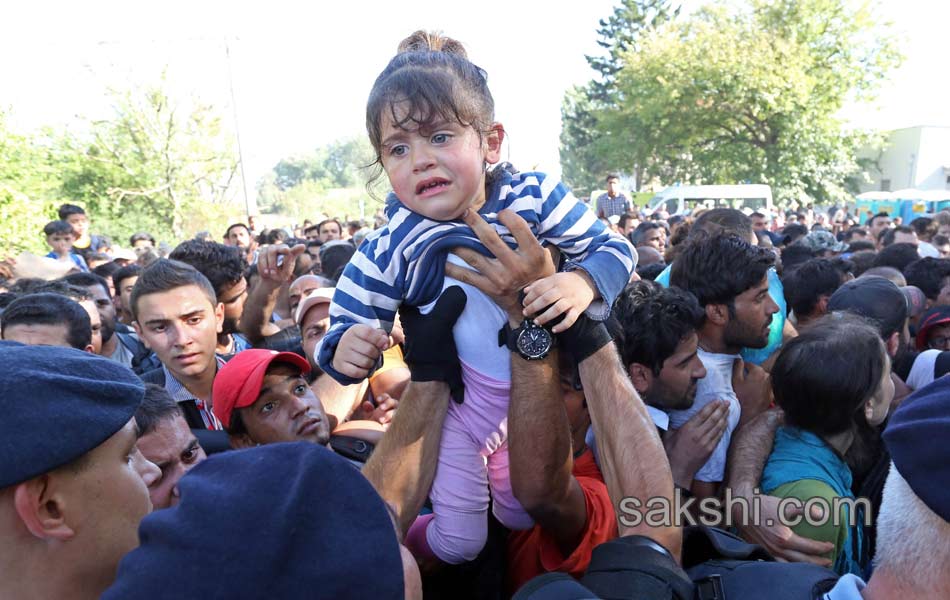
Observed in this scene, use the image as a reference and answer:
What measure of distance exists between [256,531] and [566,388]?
1.57m

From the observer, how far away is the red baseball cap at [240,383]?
281cm

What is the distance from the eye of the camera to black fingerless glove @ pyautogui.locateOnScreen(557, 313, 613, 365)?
184cm

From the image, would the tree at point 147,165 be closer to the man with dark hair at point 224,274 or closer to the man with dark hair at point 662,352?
the man with dark hair at point 224,274

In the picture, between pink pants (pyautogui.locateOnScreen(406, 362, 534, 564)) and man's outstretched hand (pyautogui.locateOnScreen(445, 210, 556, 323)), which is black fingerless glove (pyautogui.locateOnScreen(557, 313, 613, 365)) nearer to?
man's outstretched hand (pyautogui.locateOnScreen(445, 210, 556, 323))

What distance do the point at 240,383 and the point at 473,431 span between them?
4.33 ft

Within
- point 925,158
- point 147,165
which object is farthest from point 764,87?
point 147,165

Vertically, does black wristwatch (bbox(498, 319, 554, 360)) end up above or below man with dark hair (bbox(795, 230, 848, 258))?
above

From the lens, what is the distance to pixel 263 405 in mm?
2873

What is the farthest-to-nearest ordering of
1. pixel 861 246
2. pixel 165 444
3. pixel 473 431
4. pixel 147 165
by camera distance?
pixel 147 165 → pixel 861 246 → pixel 165 444 → pixel 473 431

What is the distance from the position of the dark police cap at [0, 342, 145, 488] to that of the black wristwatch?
913 millimetres

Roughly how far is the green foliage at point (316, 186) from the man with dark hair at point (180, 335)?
52.0 meters

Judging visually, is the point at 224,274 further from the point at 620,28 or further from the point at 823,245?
the point at 620,28

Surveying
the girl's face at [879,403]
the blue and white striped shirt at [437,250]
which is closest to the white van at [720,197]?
the girl's face at [879,403]

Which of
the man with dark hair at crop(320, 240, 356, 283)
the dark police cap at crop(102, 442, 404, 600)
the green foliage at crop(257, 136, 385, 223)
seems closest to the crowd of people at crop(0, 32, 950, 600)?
the dark police cap at crop(102, 442, 404, 600)
